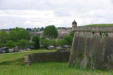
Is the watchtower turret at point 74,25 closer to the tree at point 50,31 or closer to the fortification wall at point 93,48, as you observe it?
the fortification wall at point 93,48

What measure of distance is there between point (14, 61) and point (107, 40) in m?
9.90

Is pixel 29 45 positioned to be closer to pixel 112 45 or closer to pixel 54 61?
pixel 54 61

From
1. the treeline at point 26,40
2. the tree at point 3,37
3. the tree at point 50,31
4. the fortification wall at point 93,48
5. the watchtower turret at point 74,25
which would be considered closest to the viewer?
the fortification wall at point 93,48

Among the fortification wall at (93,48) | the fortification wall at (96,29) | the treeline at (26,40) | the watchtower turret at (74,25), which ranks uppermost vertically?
the watchtower turret at (74,25)

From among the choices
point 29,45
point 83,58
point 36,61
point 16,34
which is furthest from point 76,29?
point 16,34

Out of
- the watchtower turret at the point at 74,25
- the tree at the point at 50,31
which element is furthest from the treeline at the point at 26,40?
the watchtower turret at the point at 74,25

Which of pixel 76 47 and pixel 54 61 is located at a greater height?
pixel 76 47

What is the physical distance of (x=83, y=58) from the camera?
22125mm

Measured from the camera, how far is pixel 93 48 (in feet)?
69.5

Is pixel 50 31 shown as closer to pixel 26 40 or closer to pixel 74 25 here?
pixel 26 40

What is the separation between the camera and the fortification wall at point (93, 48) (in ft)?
64.3

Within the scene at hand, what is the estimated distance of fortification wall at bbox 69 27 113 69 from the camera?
19609mm

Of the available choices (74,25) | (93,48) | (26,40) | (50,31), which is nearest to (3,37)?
(26,40)

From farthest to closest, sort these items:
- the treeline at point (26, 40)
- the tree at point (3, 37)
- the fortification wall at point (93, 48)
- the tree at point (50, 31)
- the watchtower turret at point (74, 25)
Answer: the tree at point (50, 31)
the tree at point (3, 37)
the treeline at point (26, 40)
the watchtower turret at point (74, 25)
the fortification wall at point (93, 48)
